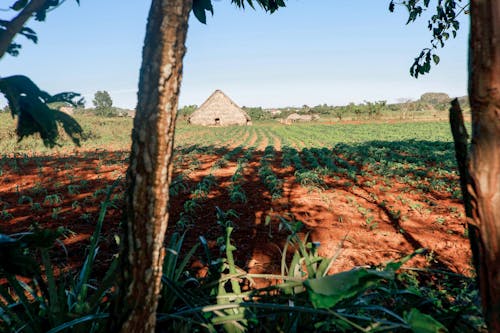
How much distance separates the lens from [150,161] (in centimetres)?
101

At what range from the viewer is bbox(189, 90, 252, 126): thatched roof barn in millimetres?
43500

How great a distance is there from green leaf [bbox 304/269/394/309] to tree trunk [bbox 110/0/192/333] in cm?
55

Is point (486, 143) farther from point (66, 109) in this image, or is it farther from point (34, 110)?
point (66, 109)

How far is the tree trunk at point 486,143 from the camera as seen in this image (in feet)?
2.81

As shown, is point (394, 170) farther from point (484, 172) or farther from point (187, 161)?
point (484, 172)

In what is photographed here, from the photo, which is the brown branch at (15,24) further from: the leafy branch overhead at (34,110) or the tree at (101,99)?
the tree at (101,99)

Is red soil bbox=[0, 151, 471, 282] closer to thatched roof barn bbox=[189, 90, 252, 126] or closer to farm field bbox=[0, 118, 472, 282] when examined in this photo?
farm field bbox=[0, 118, 472, 282]

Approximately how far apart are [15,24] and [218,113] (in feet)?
142

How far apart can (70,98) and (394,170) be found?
8926 mm

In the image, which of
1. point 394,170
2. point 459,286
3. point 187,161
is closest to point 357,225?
point 459,286

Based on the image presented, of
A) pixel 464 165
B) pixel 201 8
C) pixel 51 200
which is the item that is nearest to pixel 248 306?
pixel 464 165

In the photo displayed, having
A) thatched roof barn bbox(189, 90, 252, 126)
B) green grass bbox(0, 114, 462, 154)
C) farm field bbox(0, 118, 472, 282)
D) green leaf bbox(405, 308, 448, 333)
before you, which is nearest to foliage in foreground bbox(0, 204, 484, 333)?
green leaf bbox(405, 308, 448, 333)

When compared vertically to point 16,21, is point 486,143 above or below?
below

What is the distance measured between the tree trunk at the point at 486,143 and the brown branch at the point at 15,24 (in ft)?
4.71
